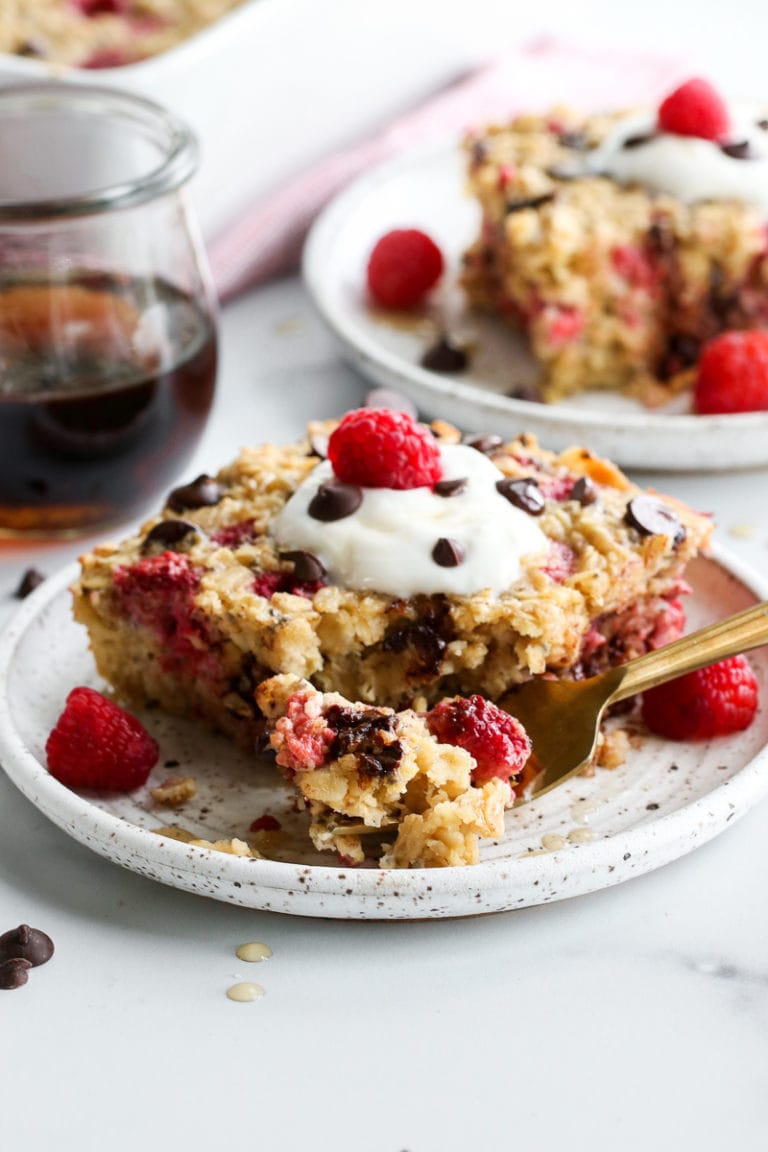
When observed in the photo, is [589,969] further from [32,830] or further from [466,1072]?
[32,830]

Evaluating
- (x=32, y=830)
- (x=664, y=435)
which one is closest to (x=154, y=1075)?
(x=32, y=830)

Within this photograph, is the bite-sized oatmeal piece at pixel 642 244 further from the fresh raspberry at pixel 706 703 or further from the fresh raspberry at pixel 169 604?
the fresh raspberry at pixel 169 604

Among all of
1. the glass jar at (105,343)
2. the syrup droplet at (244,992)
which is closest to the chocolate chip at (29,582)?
the glass jar at (105,343)

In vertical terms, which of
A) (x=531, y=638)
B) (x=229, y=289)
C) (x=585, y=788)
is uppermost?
(x=531, y=638)

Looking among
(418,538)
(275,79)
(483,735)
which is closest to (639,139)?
(275,79)

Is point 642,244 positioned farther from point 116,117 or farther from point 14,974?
point 14,974

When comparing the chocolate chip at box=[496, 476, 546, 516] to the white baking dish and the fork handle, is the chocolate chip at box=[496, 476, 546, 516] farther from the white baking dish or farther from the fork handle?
the white baking dish

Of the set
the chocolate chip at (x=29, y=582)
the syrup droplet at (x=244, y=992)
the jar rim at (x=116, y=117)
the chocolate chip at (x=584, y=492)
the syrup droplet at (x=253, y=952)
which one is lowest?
the chocolate chip at (x=29, y=582)
